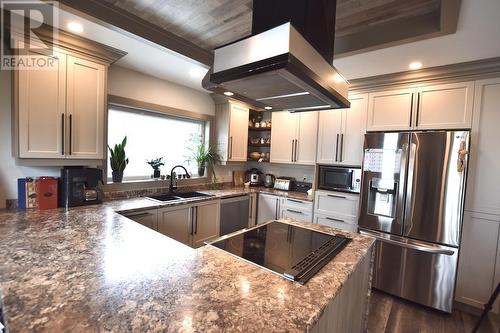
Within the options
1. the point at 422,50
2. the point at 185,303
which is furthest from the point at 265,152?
the point at 185,303

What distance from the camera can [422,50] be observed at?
6.20 ft

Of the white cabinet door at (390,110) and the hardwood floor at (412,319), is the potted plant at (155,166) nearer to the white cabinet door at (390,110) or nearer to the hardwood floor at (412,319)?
the white cabinet door at (390,110)

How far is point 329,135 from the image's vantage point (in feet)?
10.1

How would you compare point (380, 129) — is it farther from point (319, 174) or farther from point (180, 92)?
point (180, 92)

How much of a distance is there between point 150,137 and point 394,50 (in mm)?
2767

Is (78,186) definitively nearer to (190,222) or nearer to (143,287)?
(190,222)

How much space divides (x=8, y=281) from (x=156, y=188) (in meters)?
2.12

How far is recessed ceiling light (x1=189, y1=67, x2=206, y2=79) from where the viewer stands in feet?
8.35

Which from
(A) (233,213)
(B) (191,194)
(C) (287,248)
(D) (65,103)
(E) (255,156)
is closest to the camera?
(C) (287,248)

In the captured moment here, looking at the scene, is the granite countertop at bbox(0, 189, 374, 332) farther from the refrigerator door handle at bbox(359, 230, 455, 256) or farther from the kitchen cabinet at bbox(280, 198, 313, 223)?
the kitchen cabinet at bbox(280, 198, 313, 223)

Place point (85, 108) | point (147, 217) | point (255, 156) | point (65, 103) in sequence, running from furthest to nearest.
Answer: point (255, 156) < point (147, 217) < point (85, 108) < point (65, 103)

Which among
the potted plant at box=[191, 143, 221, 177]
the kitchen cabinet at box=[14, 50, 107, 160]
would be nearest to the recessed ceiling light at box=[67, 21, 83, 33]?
the kitchen cabinet at box=[14, 50, 107, 160]

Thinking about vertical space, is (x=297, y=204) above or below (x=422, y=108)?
below
